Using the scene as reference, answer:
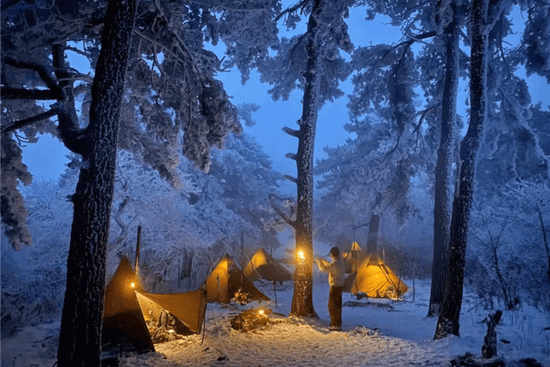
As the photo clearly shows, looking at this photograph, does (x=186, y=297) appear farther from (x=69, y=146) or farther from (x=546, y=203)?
(x=546, y=203)

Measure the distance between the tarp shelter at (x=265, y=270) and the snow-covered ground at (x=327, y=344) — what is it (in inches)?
305

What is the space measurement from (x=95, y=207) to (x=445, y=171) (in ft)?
27.9

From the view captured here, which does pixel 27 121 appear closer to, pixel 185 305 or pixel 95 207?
pixel 95 207

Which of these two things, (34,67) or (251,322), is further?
(251,322)

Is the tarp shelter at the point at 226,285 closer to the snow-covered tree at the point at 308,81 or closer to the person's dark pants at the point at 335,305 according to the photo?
the snow-covered tree at the point at 308,81

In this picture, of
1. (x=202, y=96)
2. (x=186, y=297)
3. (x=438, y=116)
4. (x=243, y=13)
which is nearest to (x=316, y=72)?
(x=243, y=13)

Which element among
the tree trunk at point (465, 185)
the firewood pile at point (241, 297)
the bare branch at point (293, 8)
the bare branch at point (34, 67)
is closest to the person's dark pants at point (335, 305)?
the tree trunk at point (465, 185)

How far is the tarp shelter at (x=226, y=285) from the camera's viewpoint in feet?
39.0

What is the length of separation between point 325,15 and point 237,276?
9.42 metres

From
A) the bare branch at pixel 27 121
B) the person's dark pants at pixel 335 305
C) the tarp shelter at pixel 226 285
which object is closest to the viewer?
the bare branch at pixel 27 121

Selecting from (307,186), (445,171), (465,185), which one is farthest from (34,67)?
(445,171)

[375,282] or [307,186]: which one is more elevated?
[307,186]

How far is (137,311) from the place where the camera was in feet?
21.6

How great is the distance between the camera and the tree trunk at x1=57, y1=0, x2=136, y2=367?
14.3 ft
